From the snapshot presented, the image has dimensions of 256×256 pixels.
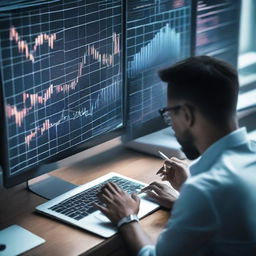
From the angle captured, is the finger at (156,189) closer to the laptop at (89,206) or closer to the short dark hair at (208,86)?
the laptop at (89,206)

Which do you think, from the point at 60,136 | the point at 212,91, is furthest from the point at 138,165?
the point at 212,91

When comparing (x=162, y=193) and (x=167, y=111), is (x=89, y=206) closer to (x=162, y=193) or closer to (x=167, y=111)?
(x=162, y=193)

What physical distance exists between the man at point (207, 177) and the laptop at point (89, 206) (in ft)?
0.14

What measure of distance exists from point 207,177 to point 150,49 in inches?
32.5

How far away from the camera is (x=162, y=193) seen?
1731mm

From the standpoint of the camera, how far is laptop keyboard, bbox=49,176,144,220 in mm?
1653

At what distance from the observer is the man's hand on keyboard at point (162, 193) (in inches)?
67.3

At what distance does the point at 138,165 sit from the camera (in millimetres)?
2049

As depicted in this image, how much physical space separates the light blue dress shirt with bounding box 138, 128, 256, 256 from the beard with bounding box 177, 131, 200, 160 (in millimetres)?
111

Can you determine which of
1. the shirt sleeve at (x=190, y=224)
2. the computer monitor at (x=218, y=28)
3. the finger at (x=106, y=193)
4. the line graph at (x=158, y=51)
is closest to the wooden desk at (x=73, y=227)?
the finger at (x=106, y=193)

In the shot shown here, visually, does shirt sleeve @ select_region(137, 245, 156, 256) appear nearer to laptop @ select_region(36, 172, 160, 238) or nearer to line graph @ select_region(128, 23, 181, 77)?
laptop @ select_region(36, 172, 160, 238)

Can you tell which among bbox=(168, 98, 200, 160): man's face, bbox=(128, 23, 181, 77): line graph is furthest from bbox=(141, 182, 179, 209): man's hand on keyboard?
bbox=(128, 23, 181, 77): line graph

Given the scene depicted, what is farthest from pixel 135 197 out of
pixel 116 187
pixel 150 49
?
pixel 150 49

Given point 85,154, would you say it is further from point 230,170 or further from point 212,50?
point 230,170
